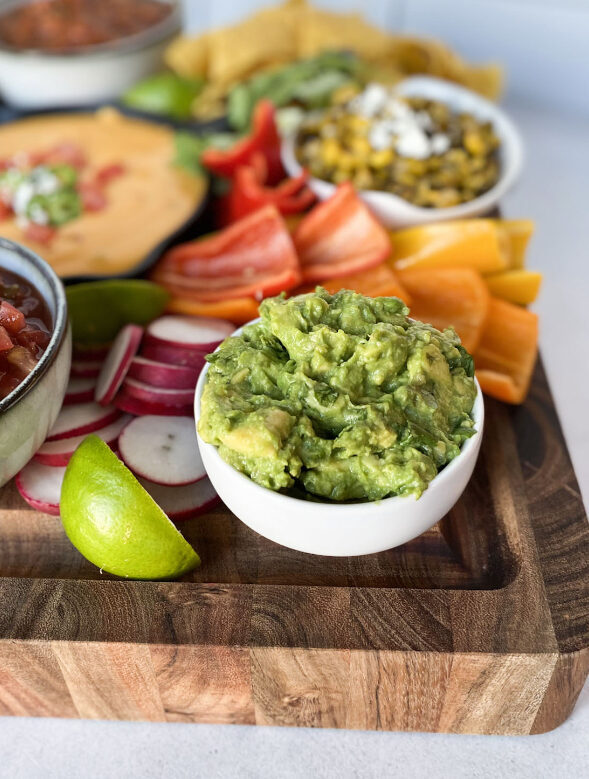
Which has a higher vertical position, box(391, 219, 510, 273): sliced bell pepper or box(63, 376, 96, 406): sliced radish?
box(391, 219, 510, 273): sliced bell pepper

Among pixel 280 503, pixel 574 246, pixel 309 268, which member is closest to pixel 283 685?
pixel 280 503

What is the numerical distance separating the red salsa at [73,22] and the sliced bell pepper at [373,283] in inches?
78.8

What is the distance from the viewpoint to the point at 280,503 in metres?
1.58

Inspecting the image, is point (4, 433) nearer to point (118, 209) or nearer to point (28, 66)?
point (118, 209)

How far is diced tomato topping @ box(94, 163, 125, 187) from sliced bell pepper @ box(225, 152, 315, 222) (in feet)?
1.56

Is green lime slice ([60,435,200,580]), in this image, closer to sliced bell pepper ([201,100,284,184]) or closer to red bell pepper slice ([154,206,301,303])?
red bell pepper slice ([154,206,301,303])

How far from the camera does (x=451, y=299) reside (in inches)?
95.4

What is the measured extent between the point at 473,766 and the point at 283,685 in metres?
0.46

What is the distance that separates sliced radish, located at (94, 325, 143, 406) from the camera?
2.13m

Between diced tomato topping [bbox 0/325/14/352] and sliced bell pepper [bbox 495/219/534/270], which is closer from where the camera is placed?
diced tomato topping [bbox 0/325/14/352]

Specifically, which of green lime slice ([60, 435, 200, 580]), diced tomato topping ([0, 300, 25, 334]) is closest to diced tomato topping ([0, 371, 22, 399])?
diced tomato topping ([0, 300, 25, 334])

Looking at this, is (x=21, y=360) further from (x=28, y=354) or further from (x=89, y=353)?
(x=89, y=353)

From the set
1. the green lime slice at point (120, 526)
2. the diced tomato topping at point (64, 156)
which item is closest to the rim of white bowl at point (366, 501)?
the green lime slice at point (120, 526)

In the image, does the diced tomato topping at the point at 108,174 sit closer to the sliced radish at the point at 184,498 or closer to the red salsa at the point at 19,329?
the red salsa at the point at 19,329
